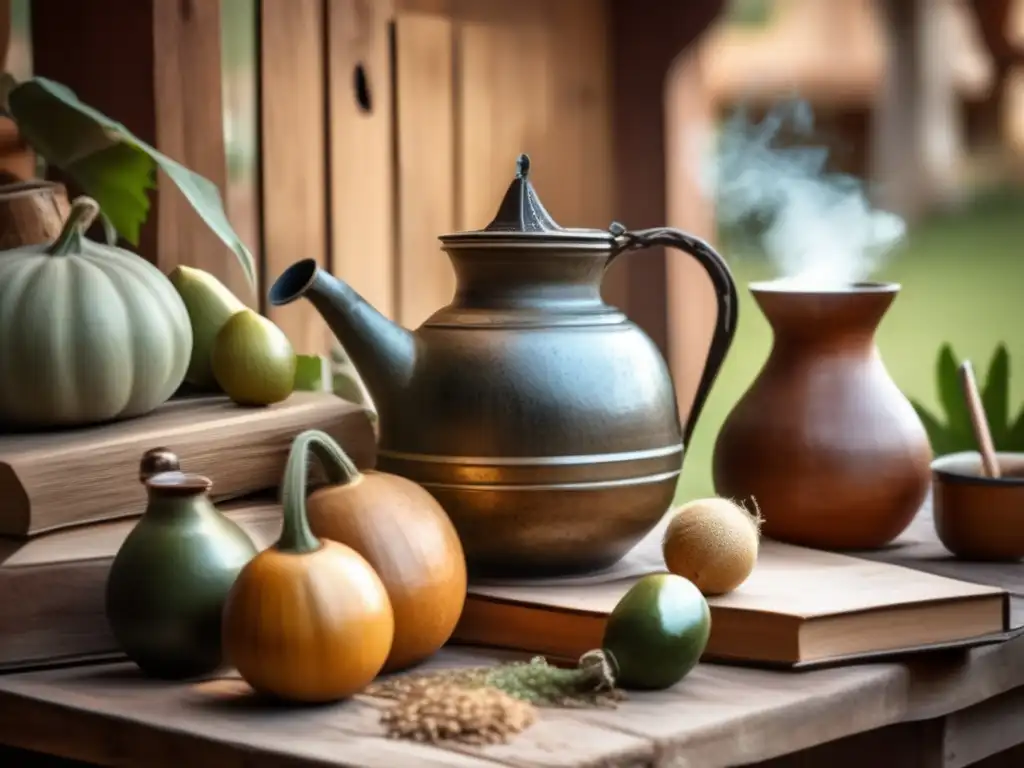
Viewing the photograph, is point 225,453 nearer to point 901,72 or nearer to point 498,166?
point 498,166

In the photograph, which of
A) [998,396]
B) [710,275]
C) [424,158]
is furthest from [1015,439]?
[424,158]

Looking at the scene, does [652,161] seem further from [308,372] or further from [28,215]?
[28,215]

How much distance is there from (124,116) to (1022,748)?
1.07 meters

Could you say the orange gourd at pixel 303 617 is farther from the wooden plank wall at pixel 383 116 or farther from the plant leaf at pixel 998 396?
the plant leaf at pixel 998 396

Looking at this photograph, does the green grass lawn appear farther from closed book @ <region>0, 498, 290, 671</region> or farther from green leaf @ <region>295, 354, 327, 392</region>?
closed book @ <region>0, 498, 290, 671</region>

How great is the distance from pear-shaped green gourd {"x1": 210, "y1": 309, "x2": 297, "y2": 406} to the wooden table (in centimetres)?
28

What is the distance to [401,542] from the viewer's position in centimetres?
102

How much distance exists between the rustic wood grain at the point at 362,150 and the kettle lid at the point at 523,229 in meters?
0.70

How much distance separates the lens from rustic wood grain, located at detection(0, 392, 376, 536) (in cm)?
107

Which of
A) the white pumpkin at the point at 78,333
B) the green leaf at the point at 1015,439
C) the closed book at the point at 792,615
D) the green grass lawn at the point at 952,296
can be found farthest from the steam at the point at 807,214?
the green grass lawn at the point at 952,296

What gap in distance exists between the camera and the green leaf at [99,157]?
137 centimetres

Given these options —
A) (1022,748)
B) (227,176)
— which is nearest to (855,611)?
(1022,748)

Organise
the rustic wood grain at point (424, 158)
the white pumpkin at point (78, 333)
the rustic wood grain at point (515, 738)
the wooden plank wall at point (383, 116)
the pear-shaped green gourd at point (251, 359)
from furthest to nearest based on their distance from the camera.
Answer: the rustic wood grain at point (424, 158)
the wooden plank wall at point (383, 116)
the pear-shaped green gourd at point (251, 359)
the white pumpkin at point (78, 333)
the rustic wood grain at point (515, 738)

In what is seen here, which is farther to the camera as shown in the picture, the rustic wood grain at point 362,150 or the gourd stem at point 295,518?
the rustic wood grain at point 362,150
